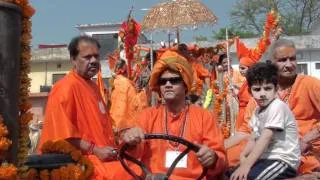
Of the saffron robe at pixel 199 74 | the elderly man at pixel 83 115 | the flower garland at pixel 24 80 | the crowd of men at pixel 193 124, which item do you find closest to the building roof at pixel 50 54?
the saffron robe at pixel 199 74

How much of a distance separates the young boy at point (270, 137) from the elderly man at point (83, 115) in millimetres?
1034

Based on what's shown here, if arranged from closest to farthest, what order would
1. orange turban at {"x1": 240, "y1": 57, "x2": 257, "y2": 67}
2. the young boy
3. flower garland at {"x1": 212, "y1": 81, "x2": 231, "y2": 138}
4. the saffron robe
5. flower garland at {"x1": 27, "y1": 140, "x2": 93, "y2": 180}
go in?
flower garland at {"x1": 27, "y1": 140, "x2": 93, "y2": 180} < the young boy < orange turban at {"x1": 240, "y1": 57, "x2": 257, "y2": 67} < the saffron robe < flower garland at {"x1": 212, "y1": 81, "x2": 231, "y2": 138}

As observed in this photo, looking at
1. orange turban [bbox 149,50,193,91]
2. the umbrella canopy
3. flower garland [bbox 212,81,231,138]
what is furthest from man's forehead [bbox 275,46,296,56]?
the umbrella canopy

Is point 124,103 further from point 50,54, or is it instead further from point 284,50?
point 50,54

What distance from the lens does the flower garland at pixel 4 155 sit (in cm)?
272

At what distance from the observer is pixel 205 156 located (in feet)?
11.2

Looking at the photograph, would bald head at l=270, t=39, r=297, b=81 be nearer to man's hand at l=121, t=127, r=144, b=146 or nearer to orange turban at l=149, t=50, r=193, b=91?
orange turban at l=149, t=50, r=193, b=91

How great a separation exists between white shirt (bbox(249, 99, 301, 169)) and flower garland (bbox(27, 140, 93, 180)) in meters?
1.18

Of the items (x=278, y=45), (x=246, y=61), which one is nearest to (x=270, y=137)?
(x=278, y=45)

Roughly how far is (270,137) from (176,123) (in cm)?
70

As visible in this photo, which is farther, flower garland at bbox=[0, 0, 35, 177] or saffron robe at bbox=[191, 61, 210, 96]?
saffron robe at bbox=[191, 61, 210, 96]

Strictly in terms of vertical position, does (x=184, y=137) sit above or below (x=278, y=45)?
below

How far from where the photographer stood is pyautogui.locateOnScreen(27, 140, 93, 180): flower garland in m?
3.21

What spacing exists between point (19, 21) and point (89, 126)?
1.69 meters
